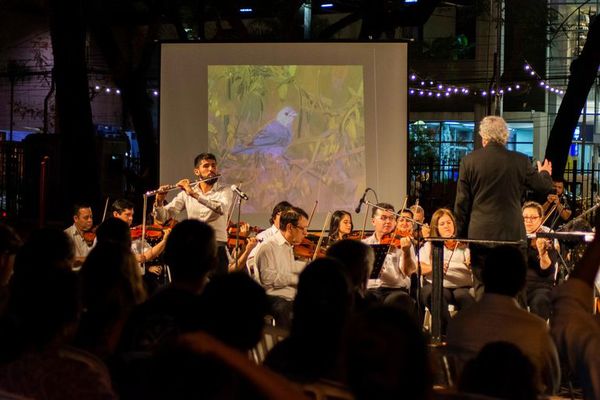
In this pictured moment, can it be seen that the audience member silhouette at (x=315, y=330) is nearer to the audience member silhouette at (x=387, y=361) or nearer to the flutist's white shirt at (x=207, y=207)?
the audience member silhouette at (x=387, y=361)

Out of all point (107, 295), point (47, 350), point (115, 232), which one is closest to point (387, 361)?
point (47, 350)

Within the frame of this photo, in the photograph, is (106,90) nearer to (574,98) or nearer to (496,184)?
(574,98)

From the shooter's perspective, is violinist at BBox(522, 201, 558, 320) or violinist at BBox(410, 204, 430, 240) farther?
violinist at BBox(522, 201, 558, 320)

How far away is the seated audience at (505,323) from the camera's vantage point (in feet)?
13.2

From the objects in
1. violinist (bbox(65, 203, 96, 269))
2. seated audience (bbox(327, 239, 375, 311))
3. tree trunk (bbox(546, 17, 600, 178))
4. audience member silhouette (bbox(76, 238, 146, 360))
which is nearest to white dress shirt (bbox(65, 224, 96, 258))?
violinist (bbox(65, 203, 96, 269))

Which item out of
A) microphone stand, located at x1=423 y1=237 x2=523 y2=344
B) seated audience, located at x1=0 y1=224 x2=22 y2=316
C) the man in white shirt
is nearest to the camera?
seated audience, located at x1=0 y1=224 x2=22 y2=316

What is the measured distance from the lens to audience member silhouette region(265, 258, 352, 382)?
3.30 meters

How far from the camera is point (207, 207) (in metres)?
9.80

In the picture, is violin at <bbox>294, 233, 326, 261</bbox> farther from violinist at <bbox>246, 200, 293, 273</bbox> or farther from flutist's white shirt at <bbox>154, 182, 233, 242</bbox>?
flutist's white shirt at <bbox>154, 182, 233, 242</bbox>

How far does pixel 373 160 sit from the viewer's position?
11586 mm

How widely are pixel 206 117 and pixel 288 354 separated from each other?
844 centimetres

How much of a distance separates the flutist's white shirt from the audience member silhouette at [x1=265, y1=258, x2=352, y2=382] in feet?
20.2

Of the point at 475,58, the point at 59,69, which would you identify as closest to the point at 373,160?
the point at 59,69

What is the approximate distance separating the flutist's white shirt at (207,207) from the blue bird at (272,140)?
5.02ft
